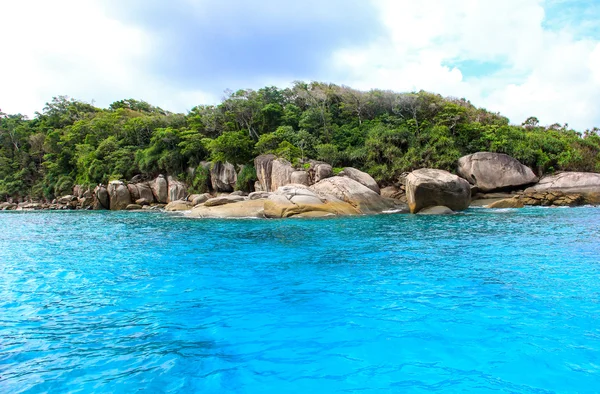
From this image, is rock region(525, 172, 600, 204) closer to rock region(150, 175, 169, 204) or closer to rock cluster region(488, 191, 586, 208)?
rock cluster region(488, 191, 586, 208)

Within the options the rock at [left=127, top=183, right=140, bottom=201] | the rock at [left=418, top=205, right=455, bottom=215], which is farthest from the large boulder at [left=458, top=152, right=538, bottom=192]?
the rock at [left=127, top=183, right=140, bottom=201]

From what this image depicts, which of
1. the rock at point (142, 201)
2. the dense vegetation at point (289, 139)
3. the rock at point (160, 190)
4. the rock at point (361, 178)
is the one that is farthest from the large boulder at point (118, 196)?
the rock at point (361, 178)

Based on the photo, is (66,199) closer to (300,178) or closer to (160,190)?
(160,190)

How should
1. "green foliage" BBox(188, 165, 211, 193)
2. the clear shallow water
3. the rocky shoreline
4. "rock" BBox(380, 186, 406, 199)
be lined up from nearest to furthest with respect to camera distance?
1. the clear shallow water
2. the rocky shoreline
3. "rock" BBox(380, 186, 406, 199)
4. "green foliage" BBox(188, 165, 211, 193)

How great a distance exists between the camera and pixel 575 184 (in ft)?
89.9

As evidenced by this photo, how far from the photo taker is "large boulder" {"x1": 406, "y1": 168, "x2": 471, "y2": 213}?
21531 millimetres

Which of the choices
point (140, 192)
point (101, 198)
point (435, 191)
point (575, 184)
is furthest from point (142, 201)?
point (575, 184)

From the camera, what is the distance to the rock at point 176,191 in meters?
36.9

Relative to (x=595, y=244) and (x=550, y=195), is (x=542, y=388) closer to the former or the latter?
(x=595, y=244)

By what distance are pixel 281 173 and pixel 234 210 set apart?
8.50 meters

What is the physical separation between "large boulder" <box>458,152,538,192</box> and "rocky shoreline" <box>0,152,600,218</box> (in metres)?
0.07

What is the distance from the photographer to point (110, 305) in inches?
230

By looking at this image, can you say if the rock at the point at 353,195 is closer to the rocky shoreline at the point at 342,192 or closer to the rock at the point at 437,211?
the rocky shoreline at the point at 342,192

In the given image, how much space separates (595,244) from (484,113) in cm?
3344
